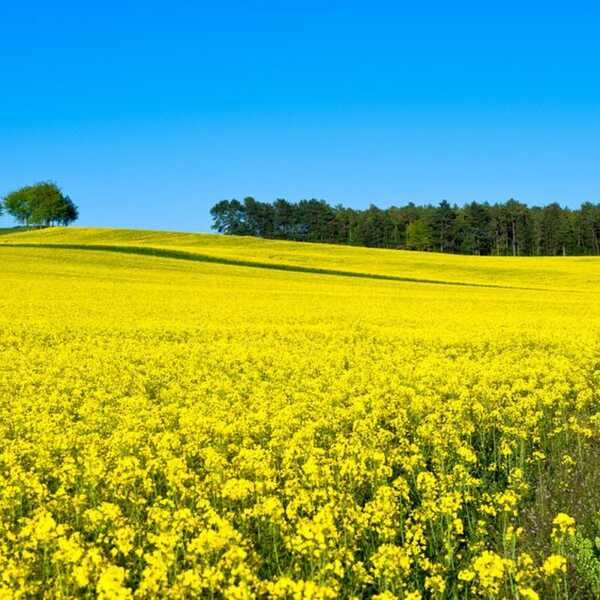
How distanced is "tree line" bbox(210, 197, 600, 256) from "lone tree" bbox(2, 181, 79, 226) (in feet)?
88.7

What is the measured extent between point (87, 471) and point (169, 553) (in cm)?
259

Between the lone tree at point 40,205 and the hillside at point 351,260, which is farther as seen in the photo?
the lone tree at point 40,205

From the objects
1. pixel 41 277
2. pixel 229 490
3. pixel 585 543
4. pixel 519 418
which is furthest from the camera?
pixel 41 277

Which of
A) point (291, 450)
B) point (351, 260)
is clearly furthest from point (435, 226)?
point (291, 450)

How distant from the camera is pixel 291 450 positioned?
24.0 feet

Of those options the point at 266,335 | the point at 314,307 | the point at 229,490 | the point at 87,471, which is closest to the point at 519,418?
the point at 229,490

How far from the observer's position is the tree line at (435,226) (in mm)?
116938

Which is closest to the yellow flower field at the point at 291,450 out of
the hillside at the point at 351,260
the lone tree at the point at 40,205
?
the hillside at the point at 351,260

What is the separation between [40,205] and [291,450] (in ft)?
381

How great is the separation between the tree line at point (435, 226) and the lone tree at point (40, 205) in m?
27.0

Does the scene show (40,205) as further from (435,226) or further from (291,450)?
(291,450)

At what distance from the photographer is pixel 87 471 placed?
664cm

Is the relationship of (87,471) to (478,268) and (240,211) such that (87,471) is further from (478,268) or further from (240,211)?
(240,211)

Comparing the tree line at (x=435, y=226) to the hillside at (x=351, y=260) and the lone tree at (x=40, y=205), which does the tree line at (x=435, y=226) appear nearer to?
the lone tree at (x=40, y=205)
